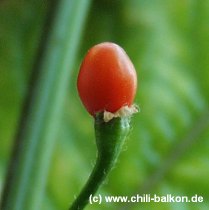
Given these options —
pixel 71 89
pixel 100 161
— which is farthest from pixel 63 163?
pixel 100 161

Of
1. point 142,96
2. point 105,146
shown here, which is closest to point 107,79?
point 105,146

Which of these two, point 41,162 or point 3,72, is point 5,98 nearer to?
point 3,72

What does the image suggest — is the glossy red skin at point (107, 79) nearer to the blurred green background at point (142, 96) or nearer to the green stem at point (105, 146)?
the green stem at point (105, 146)

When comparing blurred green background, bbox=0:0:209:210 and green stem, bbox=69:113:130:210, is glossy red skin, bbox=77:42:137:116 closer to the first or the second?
green stem, bbox=69:113:130:210

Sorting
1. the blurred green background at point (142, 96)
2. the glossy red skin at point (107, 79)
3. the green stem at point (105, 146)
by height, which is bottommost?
the green stem at point (105, 146)

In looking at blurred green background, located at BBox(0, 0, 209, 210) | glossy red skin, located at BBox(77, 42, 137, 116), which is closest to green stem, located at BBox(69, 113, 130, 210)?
glossy red skin, located at BBox(77, 42, 137, 116)

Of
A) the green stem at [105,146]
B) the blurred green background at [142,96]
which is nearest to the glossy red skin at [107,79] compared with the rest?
the green stem at [105,146]
